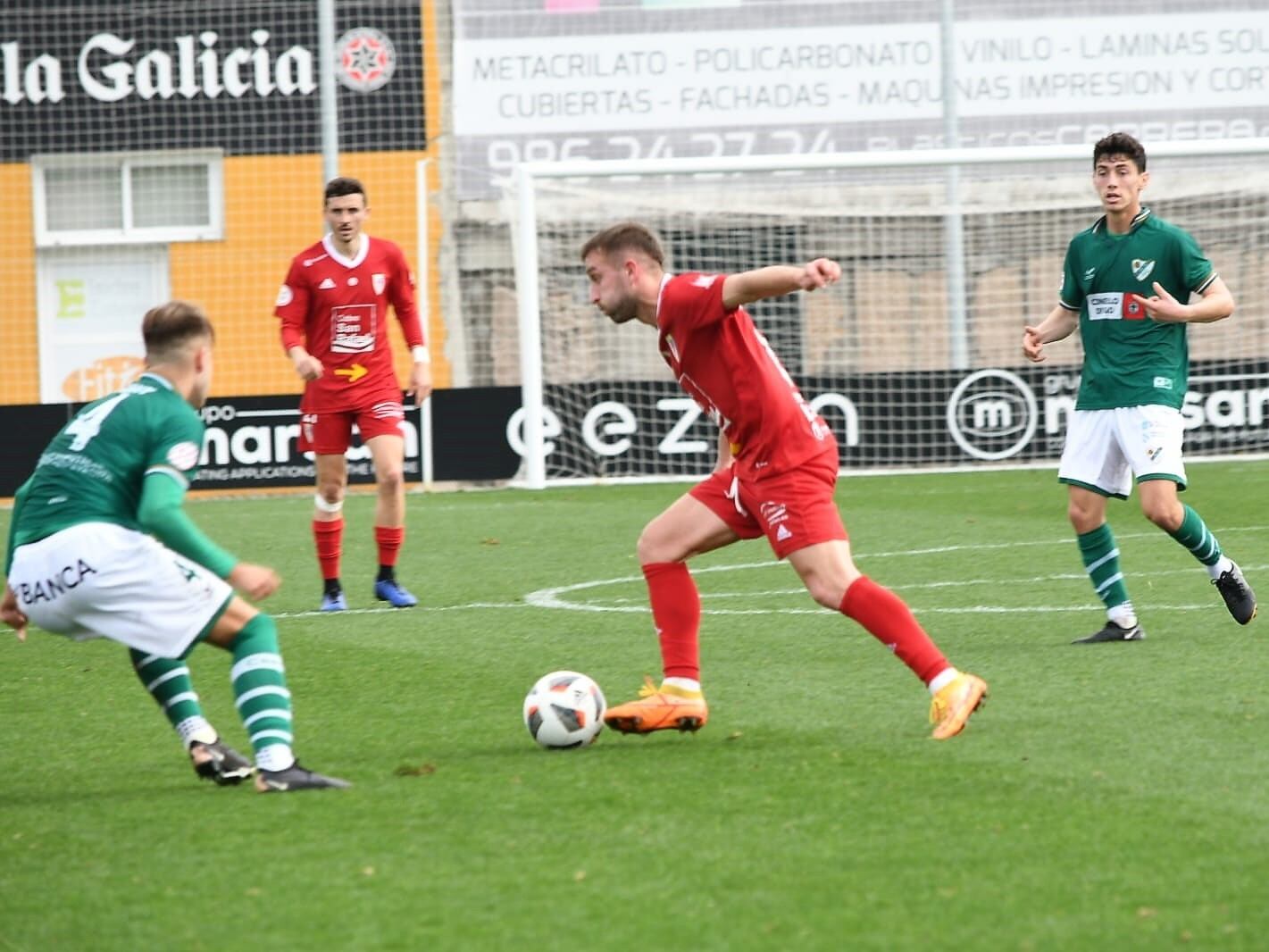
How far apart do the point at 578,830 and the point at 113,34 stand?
1977 centimetres

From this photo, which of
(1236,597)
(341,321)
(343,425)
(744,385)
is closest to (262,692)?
(744,385)

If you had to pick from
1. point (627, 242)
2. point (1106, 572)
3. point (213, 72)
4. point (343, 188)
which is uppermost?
point (213, 72)

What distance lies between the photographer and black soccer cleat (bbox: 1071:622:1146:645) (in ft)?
23.9

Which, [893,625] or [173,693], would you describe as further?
[893,625]

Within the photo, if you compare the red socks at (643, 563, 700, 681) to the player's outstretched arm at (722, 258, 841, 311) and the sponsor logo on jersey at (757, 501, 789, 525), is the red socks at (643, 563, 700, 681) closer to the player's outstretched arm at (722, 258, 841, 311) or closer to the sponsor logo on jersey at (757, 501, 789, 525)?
the sponsor logo on jersey at (757, 501, 789, 525)

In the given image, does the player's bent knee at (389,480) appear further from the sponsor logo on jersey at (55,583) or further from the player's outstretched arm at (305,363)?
the sponsor logo on jersey at (55,583)

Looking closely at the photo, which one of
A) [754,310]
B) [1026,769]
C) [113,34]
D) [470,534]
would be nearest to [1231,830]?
[1026,769]

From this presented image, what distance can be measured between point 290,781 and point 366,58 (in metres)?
18.4

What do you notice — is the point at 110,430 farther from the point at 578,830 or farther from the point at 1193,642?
the point at 1193,642

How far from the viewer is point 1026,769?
197 inches

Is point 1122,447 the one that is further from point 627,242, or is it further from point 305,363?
point 305,363

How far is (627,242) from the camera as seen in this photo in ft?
18.3

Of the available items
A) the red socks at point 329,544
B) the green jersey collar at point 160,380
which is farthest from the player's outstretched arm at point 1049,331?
the green jersey collar at point 160,380

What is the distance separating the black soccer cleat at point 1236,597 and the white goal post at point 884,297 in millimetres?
9225
